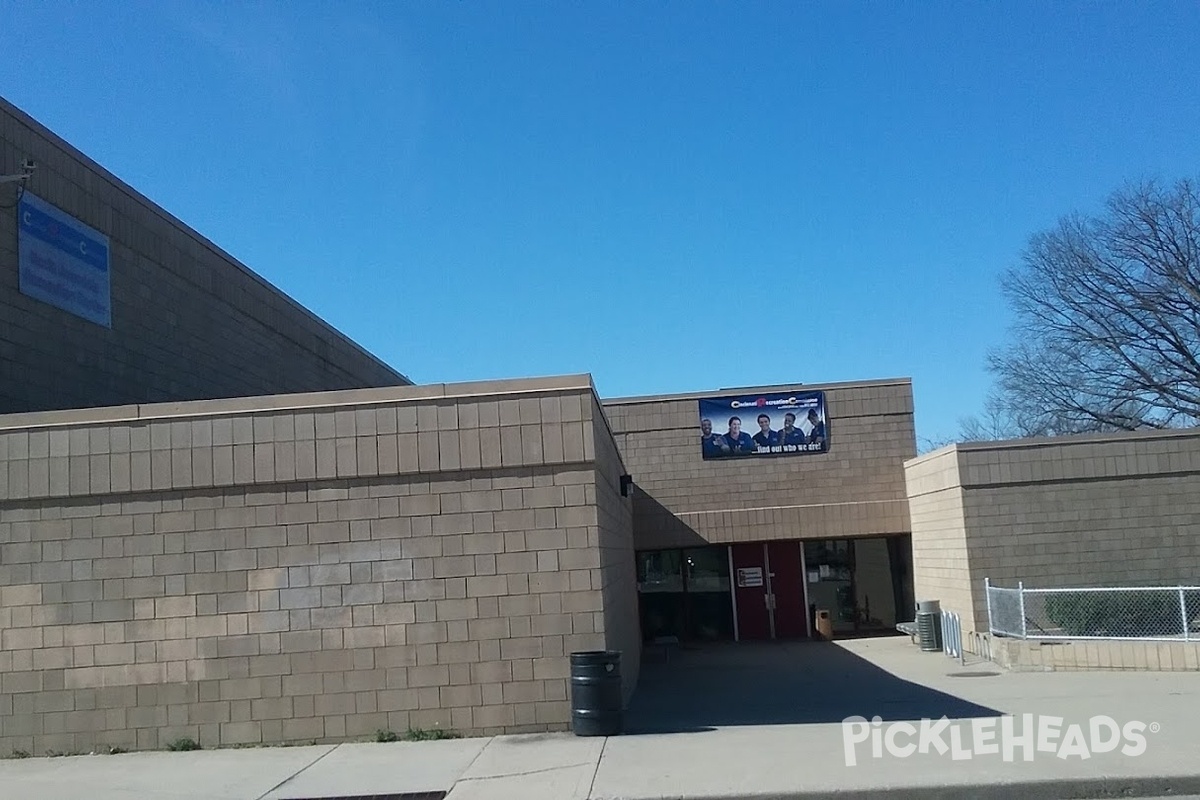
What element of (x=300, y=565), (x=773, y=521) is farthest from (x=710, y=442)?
(x=300, y=565)

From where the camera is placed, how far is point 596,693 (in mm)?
11555

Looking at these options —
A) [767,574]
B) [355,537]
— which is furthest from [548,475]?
[767,574]

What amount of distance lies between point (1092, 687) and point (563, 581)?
23.1 ft

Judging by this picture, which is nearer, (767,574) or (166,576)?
(166,576)

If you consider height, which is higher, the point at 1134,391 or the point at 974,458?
the point at 1134,391

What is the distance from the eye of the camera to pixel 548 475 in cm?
1237

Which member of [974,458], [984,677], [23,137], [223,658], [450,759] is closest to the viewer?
[450,759]

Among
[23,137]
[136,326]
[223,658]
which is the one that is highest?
[23,137]

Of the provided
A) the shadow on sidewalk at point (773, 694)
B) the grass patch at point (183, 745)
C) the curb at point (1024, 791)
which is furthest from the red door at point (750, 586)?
the curb at point (1024, 791)

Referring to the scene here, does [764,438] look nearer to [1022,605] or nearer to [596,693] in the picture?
[1022,605]

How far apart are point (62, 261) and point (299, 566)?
5879 millimetres

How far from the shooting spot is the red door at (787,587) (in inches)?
1006

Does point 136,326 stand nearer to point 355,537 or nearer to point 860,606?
point 355,537

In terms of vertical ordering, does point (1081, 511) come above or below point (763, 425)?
below
